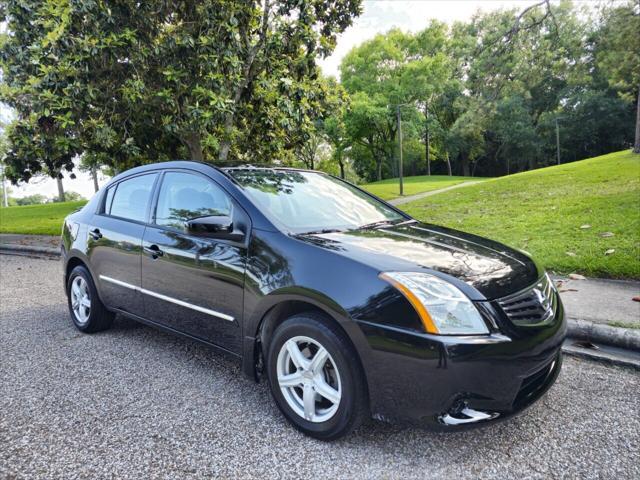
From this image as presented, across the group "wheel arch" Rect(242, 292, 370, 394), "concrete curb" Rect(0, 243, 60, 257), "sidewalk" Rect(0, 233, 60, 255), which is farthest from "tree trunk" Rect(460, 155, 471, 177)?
"wheel arch" Rect(242, 292, 370, 394)

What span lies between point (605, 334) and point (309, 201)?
2.73 meters

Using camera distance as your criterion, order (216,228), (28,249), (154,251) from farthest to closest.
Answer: (28,249) → (154,251) → (216,228)

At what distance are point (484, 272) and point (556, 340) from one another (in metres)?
0.53

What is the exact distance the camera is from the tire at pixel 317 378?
218 cm

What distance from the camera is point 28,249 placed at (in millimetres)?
10250

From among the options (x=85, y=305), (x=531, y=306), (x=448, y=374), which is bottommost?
(x=85, y=305)

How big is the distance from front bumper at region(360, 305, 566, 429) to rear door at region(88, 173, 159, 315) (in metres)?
2.25

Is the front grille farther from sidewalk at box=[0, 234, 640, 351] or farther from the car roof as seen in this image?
the car roof

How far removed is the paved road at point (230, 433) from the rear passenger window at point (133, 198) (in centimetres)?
122

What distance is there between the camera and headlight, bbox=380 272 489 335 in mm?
2023

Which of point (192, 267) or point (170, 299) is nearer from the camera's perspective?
point (192, 267)

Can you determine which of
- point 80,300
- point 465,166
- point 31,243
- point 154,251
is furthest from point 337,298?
point 465,166

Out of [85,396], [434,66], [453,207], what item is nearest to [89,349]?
[85,396]

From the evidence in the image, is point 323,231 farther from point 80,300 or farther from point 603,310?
point 603,310
